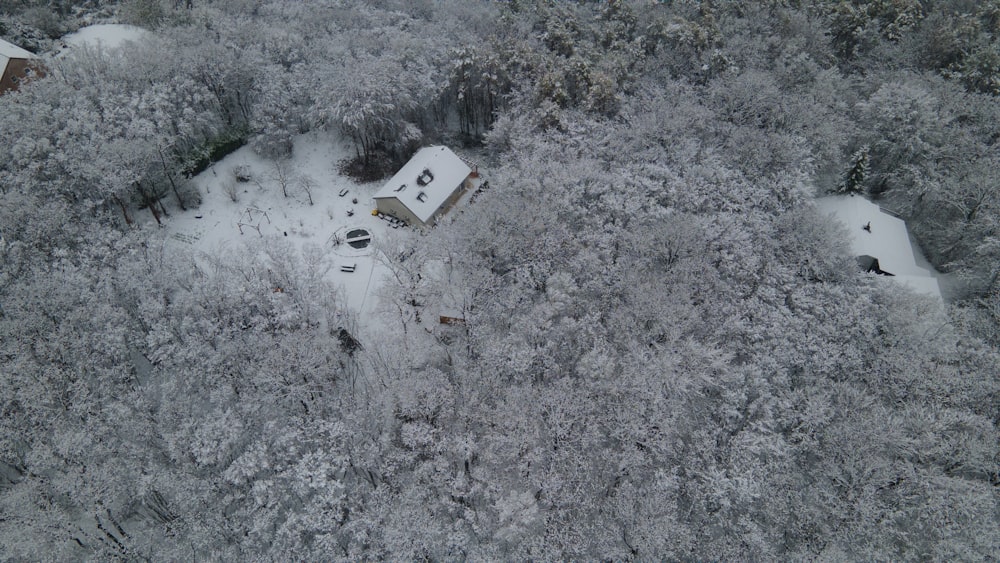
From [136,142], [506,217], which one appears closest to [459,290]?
[506,217]

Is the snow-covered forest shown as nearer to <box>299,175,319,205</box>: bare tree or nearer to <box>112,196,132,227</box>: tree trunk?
<box>112,196,132,227</box>: tree trunk

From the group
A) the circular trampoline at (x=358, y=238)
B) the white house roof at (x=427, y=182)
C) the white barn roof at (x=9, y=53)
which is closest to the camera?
the white barn roof at (x=9, y=53)

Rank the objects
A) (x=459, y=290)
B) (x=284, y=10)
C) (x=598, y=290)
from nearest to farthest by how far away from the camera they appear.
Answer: (x=598, y=290), (x=459, y=290), (x=284, y=10)

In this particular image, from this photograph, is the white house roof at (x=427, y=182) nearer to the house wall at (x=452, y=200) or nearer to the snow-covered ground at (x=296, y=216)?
the house wall at (x=452, y=200)

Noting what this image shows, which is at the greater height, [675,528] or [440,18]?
[440,18]

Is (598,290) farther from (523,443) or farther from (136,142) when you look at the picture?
(136,142)

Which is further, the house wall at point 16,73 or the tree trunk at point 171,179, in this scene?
the house wall at point 16,73

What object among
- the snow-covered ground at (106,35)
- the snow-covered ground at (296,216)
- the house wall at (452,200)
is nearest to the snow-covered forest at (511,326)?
the snow-covered ground at (296,216)
